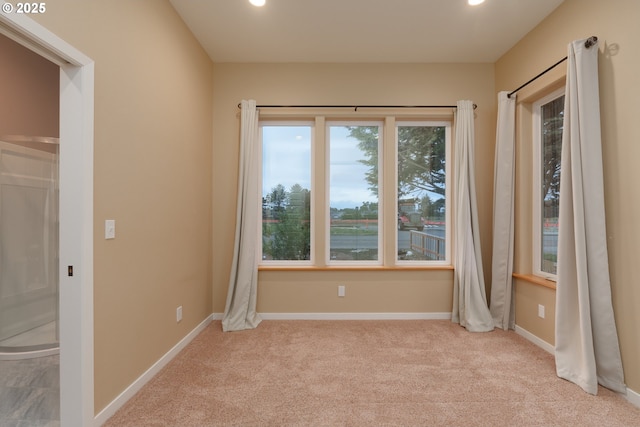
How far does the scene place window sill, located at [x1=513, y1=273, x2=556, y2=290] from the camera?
8.58ft

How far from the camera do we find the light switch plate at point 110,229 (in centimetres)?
176

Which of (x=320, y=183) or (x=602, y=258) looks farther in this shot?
(x=320, y=183)

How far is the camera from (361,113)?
134 inches

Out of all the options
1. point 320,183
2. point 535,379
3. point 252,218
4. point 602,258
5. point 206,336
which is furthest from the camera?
point 320,183

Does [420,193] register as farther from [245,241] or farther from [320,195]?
[245,241]

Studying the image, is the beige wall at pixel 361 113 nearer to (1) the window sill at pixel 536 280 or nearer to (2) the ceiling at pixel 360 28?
(2) the ceiling at pixel 360 28

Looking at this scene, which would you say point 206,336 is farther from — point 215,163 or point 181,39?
point 181,39

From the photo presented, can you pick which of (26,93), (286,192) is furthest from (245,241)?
(26,93)

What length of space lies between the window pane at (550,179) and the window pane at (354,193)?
1.63 metres

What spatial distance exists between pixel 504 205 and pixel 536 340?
129 centimetres

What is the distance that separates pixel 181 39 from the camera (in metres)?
2.65

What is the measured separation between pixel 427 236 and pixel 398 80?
1827 millimetres

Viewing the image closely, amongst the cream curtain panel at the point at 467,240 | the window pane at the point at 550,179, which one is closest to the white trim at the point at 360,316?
the cream curtain panel at the point at 467,240

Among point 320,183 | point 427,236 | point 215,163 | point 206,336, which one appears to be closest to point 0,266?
point 206,336
